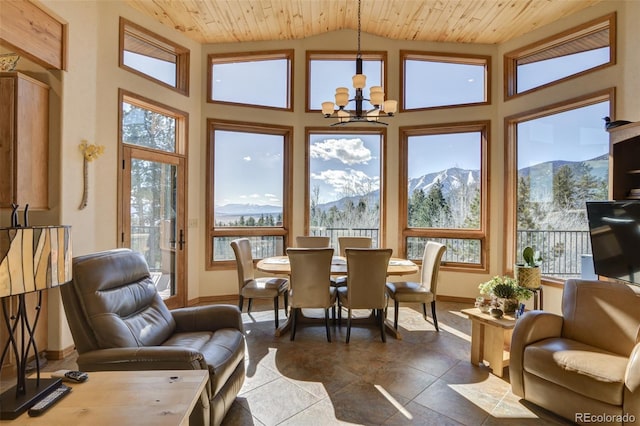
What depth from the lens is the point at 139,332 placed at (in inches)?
81.8

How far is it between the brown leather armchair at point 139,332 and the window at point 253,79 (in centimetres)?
339

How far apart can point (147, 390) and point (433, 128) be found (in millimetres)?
4893

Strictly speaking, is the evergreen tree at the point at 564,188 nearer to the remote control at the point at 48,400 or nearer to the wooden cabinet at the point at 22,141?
the remote control at the point at 48,400

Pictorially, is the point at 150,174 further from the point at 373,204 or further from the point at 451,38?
the point at 451,38

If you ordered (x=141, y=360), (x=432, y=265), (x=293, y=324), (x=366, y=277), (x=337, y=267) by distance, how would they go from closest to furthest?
(x=141, y=360), (x=366, y=277), (x=293, y=324), (x=337, y=267), (x=432, y=265)

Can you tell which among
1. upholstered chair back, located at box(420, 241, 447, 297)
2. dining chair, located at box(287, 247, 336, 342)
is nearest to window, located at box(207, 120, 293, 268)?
dining chair, located at box(287, 247, 336, 342)

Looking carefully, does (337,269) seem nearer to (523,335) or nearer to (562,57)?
(523,335)

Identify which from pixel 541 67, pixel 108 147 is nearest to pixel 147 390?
pixel 108 147

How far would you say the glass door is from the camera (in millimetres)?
3840

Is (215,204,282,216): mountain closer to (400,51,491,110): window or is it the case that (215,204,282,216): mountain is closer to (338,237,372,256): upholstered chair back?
(338,237,372,256): upholstered chair back

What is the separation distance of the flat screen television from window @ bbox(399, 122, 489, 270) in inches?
78.4

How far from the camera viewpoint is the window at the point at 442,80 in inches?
194

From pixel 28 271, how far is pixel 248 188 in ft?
12.9

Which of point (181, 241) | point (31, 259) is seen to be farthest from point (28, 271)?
point (181, 241)
